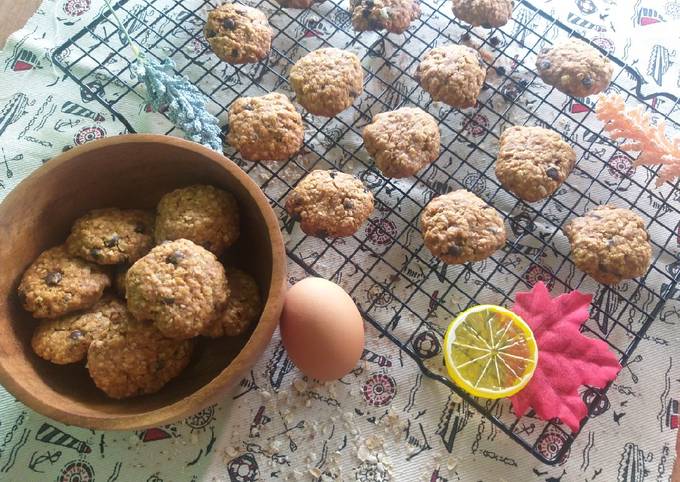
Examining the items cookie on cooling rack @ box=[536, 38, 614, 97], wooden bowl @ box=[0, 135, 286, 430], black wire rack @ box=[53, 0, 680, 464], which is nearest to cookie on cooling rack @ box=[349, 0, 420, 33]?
black wire rack @ box=[53, 0, 680, 464]

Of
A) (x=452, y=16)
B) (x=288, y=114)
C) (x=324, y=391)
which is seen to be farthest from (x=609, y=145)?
(x=324, y=391)

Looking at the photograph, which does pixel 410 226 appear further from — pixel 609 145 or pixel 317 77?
pixel 609 145

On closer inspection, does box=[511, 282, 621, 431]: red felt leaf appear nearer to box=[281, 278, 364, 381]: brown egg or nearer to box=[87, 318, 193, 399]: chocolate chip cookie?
box=[281, 278, 364, 381]: brown egg

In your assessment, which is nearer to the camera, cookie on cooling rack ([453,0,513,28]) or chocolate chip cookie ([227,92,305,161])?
chocolate chip cookie ([227,92,305,161])

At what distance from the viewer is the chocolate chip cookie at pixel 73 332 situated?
111 cm

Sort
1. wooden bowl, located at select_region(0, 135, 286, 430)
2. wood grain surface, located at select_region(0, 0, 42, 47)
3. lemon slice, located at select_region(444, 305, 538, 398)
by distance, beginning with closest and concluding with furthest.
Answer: wooden bowl, located at select_region(0, 135, 286, 430)
lemon slice, located at select_region(444, 305, 538, 398)
wood grain surface, located at select_region(0, 0, 42, 47)

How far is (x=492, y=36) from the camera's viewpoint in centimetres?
166

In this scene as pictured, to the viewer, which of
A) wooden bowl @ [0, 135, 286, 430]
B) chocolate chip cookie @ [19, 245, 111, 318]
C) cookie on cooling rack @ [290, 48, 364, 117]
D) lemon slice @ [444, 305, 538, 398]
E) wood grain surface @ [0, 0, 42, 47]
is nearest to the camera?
wooden bowl @ [0, 135, 286, 430]

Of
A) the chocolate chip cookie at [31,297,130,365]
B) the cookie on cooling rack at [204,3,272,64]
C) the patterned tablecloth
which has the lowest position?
the patterned tablecloth

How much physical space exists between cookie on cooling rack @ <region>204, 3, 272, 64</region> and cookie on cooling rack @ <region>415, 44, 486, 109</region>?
418 mm

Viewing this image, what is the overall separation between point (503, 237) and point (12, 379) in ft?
3.37

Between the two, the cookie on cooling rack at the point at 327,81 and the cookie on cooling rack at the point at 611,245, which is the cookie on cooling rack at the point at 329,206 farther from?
the cookie on cooling rack at the point at 611,245

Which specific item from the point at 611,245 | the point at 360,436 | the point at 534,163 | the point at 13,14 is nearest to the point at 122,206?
the point at 360,436

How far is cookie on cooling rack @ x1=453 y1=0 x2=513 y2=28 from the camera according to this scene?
156cm
